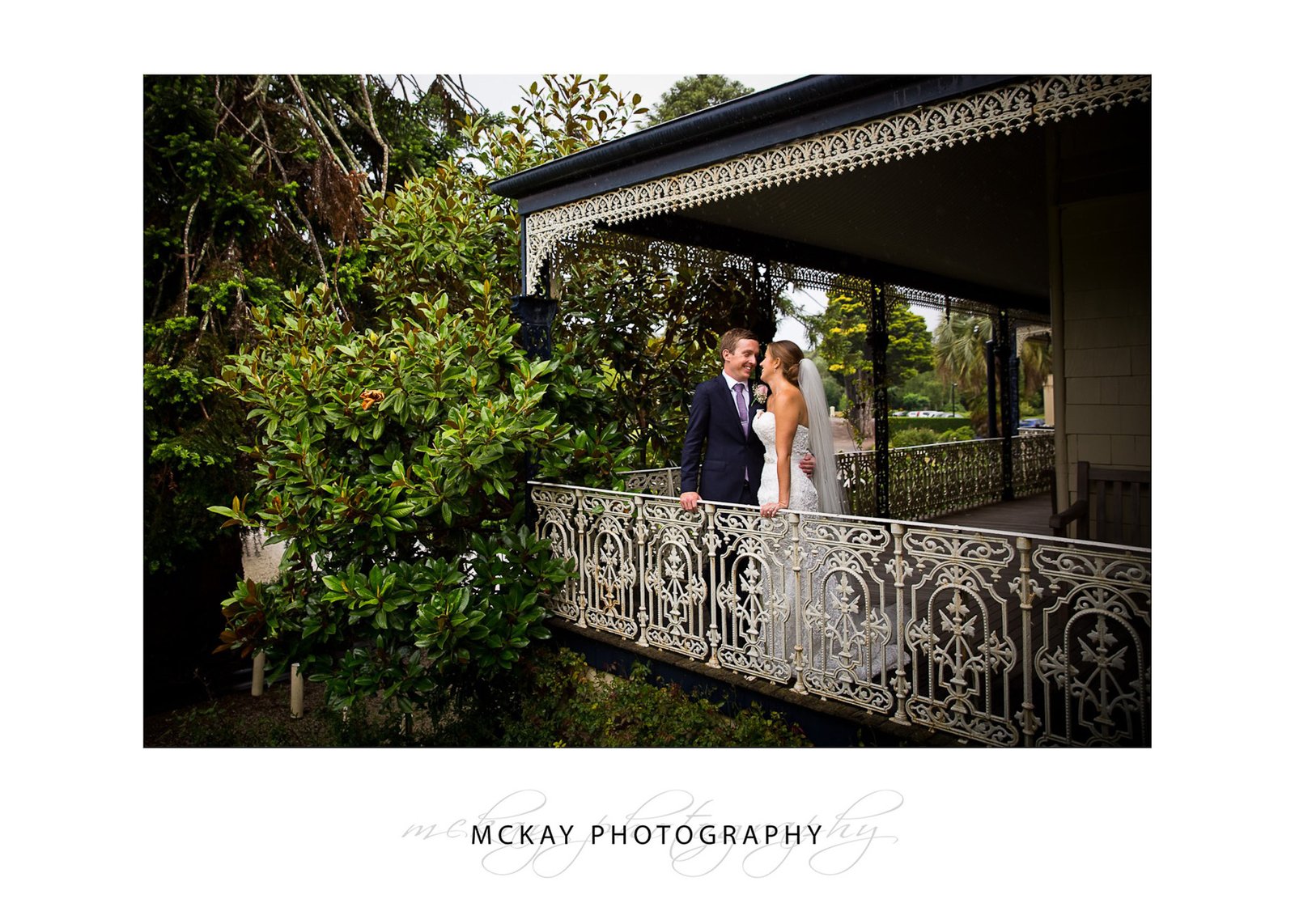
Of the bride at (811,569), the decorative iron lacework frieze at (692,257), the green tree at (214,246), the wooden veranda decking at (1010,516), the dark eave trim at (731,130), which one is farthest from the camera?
the wooden veranda decking at (1010,516)

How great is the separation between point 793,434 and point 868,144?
1.51 m

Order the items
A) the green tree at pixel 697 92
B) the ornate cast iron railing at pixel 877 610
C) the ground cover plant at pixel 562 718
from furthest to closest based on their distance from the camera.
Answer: the green tree at pixel 697 92
the ground cover plant at pixel 562 718
the ornate cast iron railing at pixel 877 610

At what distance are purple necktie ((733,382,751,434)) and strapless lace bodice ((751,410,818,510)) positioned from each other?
Result: 31cm

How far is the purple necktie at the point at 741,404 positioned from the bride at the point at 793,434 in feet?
0.73

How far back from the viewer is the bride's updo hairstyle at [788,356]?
4527 mm

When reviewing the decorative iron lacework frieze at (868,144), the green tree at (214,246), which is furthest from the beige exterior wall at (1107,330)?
the green tree at (214,246)

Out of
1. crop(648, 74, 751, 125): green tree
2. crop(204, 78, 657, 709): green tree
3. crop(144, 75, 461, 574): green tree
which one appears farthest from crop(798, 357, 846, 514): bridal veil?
crop(648, 74, 751, 125): green tree

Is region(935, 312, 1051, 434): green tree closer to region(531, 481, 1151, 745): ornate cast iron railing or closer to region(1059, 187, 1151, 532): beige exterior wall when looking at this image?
region(1059, 187, 1151, 532): beige exterior wall

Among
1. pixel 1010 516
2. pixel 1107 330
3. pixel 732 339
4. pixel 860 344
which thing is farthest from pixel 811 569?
pixel 860 344

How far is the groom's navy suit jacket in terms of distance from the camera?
4.96 metres

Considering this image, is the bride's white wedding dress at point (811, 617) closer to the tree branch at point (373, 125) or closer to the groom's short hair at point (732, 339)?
the groom's short hair at point (732, 339)

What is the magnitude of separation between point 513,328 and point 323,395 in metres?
1.33

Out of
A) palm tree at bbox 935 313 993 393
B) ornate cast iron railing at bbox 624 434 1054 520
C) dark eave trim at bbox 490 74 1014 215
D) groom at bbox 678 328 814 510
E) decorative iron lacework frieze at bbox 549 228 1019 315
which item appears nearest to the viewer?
dark eave trim at bbox 490 74 1014 215
